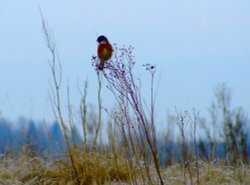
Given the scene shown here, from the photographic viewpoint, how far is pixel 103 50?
12.2ft

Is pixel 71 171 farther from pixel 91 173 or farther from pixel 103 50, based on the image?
pixel 103 50

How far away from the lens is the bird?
3647 mm

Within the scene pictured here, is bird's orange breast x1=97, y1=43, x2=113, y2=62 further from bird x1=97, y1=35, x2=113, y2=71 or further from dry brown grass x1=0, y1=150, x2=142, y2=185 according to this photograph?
dry brown grass x1=0, y1=150, x2=142, y2=185

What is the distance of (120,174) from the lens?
4.28 meters

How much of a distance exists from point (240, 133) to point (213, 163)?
2177 mm

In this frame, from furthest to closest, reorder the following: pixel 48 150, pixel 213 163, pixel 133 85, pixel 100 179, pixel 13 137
→ pixel 13 137, pixel 213 163, pixel 48 150, pixel 100 179, pixel 133 85

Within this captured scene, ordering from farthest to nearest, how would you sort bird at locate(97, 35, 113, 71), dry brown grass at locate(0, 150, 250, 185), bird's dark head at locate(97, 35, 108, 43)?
dry brown grass at locate(0, 150, 250, 185)
bird's dark head at locate(97, 35, 108, 43)
bird at locate(97, 35, 113, 71)

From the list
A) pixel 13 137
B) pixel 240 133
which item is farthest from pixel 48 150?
pixel 240 133

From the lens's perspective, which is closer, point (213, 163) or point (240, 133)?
point (213, 163)

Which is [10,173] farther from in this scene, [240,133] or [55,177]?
[240,133]

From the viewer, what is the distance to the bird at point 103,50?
3.65 meters

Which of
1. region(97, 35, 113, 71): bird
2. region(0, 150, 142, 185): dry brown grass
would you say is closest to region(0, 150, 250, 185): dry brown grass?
region(0, 150, 142, 185): dry brown grass

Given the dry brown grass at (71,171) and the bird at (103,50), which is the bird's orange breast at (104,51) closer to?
the bird at (103,50)

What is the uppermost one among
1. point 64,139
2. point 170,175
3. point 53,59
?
point 53,59
